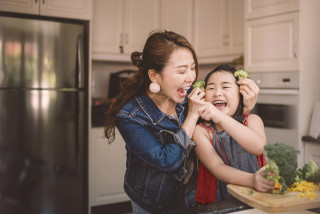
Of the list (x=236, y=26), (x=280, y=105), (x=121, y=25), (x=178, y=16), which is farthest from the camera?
(x=178, y=16)

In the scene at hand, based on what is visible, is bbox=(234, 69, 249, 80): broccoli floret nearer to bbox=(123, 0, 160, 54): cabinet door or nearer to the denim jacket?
the denim jacket

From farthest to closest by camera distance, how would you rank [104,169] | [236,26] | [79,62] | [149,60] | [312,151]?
[236,26] → [104,169] → [79,62] → [312,151] → [149,60]

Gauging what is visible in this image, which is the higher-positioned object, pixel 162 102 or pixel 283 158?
pixel 162 102

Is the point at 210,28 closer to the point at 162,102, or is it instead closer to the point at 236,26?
the point at 236,26

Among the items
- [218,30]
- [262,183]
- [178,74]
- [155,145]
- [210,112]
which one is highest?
[218,30]

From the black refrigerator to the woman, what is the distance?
1666mm

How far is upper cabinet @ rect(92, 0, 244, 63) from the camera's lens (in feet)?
11.5

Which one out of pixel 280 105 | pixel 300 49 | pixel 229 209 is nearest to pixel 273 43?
pixel 300 49

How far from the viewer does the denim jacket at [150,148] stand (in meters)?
1.15

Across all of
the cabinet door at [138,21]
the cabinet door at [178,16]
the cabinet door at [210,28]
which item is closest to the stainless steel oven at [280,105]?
the cabinet door at [210,28]

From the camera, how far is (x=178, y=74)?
1157mm

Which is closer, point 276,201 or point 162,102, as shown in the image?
point 276,201

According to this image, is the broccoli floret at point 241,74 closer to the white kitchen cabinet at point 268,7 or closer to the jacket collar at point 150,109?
the jacket collar at point 150,109

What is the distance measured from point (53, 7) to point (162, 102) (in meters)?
2.12
